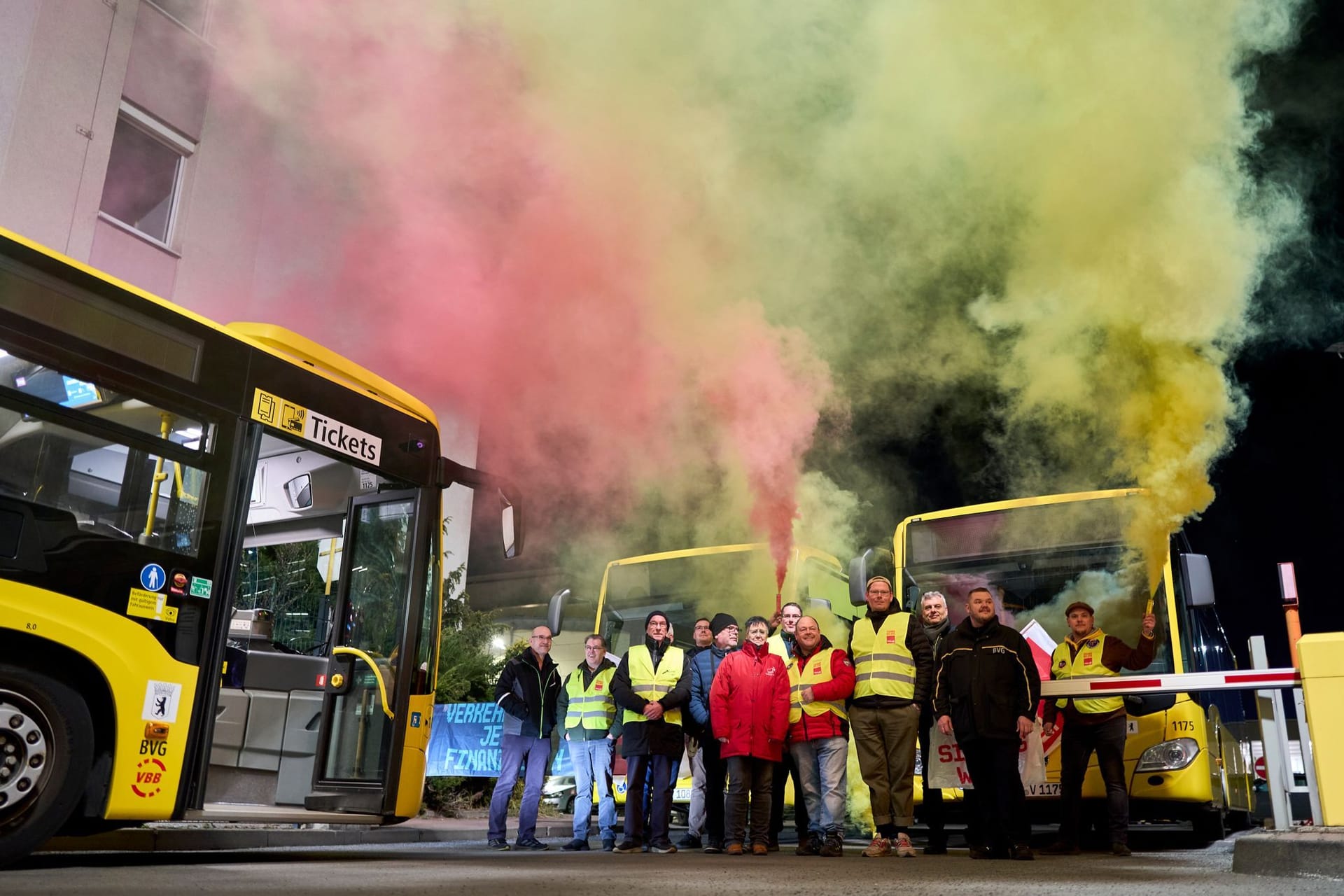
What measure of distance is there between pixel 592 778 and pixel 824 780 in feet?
7.18

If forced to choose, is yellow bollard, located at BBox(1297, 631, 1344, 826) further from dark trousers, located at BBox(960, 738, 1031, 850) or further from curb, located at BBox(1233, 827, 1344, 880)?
dark trousers, located at BBox(960, 738, 1031, 850)

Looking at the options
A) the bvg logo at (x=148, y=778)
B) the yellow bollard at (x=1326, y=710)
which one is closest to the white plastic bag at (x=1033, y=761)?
the yellow bollard at (x=1326, y=710)

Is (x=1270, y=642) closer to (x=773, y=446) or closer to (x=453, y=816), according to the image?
(x=773, y=446)

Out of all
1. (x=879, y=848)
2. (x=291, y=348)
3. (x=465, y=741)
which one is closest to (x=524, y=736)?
(x=879, y=848)

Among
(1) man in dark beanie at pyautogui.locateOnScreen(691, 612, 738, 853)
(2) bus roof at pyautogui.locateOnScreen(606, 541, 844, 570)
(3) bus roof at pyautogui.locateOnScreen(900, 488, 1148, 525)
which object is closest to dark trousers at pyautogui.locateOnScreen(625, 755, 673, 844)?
(1) man in dark beanie at pyautogui.locateOnScreen(691, 612, 738, 853)

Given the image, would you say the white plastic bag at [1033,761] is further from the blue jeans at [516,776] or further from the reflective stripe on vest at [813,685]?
the blue jeans at [516,776]

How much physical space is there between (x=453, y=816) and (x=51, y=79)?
9854mm

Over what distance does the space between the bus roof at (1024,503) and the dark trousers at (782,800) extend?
9.60 ft

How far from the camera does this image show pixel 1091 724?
7352mm

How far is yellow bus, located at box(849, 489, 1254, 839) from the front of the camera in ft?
25.5

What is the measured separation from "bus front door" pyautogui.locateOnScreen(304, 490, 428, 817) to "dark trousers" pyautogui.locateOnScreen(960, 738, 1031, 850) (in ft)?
12.7

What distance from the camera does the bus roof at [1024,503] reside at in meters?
9.40

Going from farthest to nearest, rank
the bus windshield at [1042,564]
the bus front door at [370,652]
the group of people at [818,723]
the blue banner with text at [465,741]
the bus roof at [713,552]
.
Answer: the blue banner with text at [465,741], the bus roof at [713,552], the bus windshield at [1042,564], the bus front door at [370,652], the group of people at [818,723]

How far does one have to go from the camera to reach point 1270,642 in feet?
123
